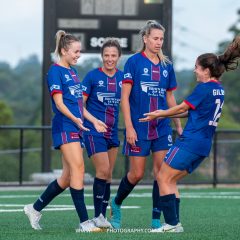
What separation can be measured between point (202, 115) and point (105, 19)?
402 inches

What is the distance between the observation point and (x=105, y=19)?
19.5 meters

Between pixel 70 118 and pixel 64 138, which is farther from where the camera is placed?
pixel 64 138

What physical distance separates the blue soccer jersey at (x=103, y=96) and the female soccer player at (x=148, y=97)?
43 centimetres

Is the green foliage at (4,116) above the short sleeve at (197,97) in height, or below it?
below

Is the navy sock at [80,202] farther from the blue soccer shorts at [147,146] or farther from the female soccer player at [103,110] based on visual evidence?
the blue soccer shorts at [147,146]

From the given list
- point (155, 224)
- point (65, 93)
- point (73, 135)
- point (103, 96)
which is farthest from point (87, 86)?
point (155, 224)

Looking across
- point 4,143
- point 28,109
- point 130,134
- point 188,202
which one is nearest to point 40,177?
point 188,202

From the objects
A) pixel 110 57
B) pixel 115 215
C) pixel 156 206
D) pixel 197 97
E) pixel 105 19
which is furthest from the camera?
pixel 105 19

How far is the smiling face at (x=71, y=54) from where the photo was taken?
10078mm

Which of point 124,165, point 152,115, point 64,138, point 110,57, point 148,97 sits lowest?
point 124,165

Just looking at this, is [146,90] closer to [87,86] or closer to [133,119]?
[133,119]

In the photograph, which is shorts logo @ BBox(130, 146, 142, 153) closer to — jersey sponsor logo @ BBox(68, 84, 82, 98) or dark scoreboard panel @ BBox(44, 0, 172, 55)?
jersey sponsor logo @ BBox(68, 84, 82, 98)

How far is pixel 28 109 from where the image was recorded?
6419 centimetres

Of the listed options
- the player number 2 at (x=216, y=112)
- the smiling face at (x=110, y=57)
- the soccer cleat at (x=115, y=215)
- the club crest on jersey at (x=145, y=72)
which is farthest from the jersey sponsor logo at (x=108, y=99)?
the player number 2 at (x=216, y=112)
